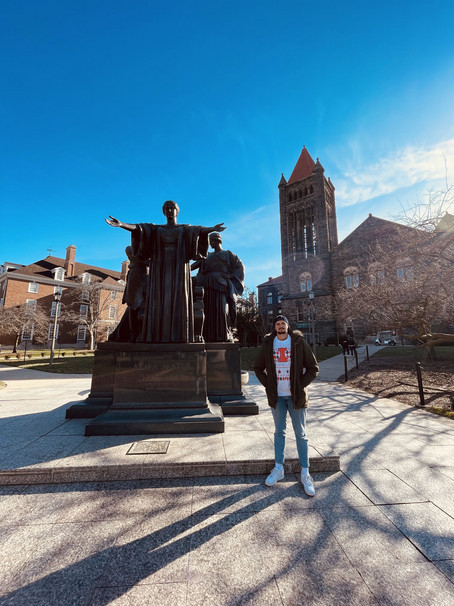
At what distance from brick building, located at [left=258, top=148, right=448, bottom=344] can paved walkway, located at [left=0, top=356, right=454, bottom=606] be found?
34.7m

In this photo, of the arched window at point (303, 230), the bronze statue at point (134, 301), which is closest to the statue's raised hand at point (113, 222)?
the bronze statue at point (134, 301)

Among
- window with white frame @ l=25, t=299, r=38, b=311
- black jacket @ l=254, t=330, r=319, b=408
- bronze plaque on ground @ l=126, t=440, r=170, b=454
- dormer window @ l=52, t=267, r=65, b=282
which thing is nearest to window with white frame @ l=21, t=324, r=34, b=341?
window with white frame @ l=25, t=299, r=38, b=311

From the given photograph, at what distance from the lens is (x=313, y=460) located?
3361mm

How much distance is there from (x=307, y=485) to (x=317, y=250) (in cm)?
4368

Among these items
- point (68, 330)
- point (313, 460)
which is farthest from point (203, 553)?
point (68, 330)

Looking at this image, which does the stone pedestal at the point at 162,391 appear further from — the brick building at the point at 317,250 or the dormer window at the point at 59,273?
the dormer window at the point at 59,273

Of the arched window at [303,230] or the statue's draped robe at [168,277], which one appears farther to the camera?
the arched window at [303,230]

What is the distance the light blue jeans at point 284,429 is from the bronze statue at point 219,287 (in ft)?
11.5

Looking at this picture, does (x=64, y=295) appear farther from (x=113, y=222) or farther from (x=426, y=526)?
(x=426, y=526)

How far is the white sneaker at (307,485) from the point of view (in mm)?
2806

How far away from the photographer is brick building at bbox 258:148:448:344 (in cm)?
3812

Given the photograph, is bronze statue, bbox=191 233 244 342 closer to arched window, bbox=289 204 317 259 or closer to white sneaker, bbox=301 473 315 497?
white sneaker, bbox=301 473 315 497

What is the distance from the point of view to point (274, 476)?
3.03 meters

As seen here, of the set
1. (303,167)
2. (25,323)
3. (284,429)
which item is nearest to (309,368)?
(284,429)
